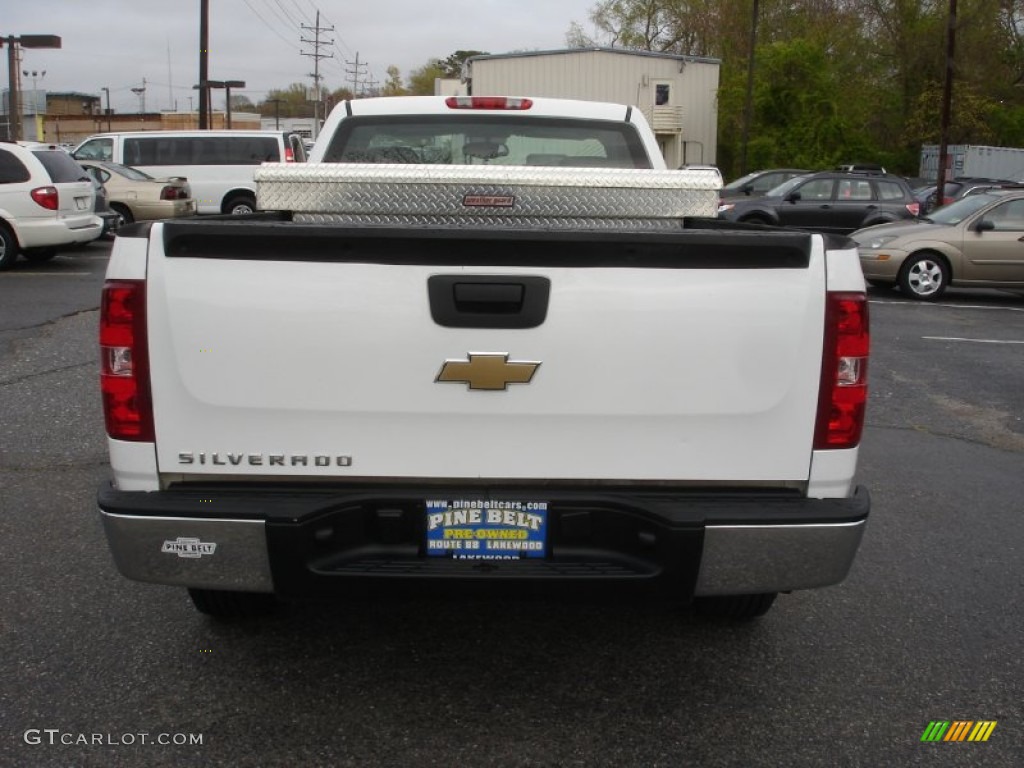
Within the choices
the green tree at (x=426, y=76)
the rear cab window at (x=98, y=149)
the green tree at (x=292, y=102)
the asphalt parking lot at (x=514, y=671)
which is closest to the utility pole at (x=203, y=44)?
the rear cab window at (x=98, y=149)

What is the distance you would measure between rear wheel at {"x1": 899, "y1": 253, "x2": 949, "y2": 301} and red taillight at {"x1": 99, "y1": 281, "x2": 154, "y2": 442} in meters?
12.9

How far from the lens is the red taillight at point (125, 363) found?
2.84 metres

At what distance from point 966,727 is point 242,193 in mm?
20692

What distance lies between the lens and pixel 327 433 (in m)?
2.90

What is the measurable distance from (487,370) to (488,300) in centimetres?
19

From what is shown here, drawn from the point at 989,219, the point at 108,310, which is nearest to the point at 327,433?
the point at 108,310

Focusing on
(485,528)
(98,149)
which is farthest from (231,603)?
(98,149)

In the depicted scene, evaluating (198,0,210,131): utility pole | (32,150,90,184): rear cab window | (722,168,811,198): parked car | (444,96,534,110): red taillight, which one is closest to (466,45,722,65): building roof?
(198,0,210,131): utility pole

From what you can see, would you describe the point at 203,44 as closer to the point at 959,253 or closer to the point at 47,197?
the point at 47,197

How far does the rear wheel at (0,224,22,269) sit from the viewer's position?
1427 centimetres

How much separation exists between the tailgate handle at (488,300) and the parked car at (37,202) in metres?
13.1

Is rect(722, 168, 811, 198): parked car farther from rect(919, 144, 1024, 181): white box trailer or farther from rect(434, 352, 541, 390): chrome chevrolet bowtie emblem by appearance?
rect(434, 352, 541, 390): chrome chevrolet bowtie emblem

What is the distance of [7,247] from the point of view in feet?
47.0

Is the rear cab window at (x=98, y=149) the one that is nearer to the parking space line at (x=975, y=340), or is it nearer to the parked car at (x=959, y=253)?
the parked car at (x=959, y=253)
